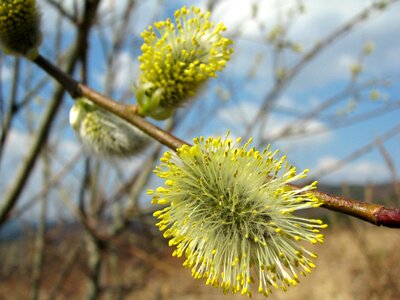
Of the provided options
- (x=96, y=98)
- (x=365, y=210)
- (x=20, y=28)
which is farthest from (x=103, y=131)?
(x=365, y=210)

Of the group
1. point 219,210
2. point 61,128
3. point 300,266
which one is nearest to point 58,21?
point 61,128

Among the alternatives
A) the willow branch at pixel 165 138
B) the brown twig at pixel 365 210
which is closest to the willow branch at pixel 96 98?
the willow branch at pixel 165 138

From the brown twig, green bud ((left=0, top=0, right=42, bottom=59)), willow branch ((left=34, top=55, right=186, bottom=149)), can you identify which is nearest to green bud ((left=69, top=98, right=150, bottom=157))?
willow branch ((left=34, top=55, right=186, bottom=149))

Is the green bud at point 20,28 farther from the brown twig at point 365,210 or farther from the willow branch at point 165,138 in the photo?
the brown twig at point 365,210

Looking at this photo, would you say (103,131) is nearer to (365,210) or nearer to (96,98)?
(96,98)

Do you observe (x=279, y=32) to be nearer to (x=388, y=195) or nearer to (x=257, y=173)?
(x=388, y=195)
